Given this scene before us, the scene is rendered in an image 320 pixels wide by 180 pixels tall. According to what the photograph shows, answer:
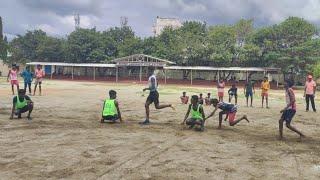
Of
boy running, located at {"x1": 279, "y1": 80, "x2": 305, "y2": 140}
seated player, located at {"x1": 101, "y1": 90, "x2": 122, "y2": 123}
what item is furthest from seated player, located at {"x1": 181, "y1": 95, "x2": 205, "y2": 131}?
seated player, located at {"x1": 101, "y1": 90, "x2": 122, "y2": 123}

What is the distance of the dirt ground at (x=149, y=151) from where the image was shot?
7.70 metres

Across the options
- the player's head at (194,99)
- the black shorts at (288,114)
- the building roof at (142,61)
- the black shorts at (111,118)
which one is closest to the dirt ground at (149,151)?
the black shorts at (111,118)

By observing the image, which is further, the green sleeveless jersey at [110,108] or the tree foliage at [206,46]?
the tree foliage at [206,46]

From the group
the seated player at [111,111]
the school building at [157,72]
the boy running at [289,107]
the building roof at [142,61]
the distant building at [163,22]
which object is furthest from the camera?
the distant building at [163,22]

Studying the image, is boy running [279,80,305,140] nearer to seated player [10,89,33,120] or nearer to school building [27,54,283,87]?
seated player [10,89,33,120]

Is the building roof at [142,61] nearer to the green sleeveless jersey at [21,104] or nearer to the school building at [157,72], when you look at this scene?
the school building at [157,72]

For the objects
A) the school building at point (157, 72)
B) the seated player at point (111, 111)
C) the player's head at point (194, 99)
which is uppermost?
the school building at point (157, 72)

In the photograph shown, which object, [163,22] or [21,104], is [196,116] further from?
[163,22]

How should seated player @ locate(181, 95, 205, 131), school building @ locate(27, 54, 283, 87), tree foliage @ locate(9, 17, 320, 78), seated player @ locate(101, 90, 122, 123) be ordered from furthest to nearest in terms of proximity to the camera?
1. school building @ locate(27, 54, 283, 87)
2. tree foliage @ locate(9, 17, 320, 78)
3. seated player @ locate(101, 90, 122, 123)
4. seated player @ locate(181, 95, 205, 131)

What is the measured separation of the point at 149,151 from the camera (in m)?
9.52

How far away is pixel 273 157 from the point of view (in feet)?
30.6

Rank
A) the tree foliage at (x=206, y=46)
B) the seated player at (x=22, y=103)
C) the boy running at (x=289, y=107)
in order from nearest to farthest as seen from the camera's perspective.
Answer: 1. the boy running at (x=289, y=107)
2. the seated player at (x=22, y=103)
3. the tree foliage at (x=206, y=46)

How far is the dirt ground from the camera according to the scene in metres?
7.70

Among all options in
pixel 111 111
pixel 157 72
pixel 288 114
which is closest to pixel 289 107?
pixel 288 114
